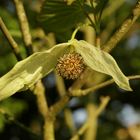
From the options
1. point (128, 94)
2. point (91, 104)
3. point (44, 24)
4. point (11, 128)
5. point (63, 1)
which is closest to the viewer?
point (63, 1)

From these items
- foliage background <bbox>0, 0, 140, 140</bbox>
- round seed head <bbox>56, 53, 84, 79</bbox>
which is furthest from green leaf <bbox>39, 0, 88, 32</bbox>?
foliage background <bbox>0, 0, 140, 140</bbox>

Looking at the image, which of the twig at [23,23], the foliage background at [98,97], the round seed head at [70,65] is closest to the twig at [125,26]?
the round seed head at [70,65]

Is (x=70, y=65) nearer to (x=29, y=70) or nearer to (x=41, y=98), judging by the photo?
(x=29, y=70)

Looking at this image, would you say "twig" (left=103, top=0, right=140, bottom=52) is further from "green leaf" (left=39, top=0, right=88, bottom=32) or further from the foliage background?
the foliage background

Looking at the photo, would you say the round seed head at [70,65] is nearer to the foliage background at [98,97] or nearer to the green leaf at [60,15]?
the green leaf at [60,15]

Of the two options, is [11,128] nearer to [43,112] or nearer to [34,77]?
[43,112]

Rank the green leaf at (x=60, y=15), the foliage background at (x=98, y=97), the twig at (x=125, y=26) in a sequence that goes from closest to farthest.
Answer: the twig at (x=125, y=26), the green leaf at (x=60, y=15), the foliage background at (x=98, y=97)

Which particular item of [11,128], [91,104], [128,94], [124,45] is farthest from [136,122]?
[91,104]
